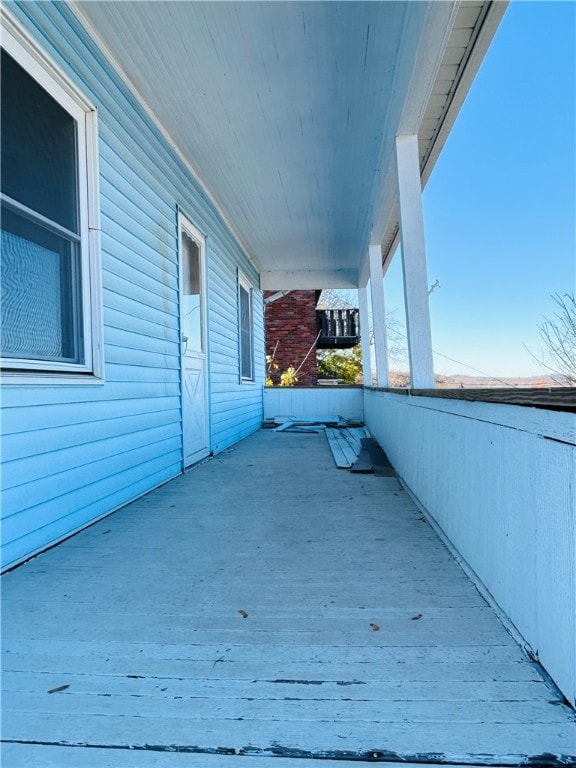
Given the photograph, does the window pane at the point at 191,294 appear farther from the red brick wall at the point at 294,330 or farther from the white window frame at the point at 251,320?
the red brick wall at the point at 294,330

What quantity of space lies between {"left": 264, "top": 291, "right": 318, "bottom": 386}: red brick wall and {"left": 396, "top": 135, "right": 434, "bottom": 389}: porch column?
10154 mm

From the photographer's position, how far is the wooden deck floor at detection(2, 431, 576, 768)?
1013 mm

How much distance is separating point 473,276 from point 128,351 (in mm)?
12797

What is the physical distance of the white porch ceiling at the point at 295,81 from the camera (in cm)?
258

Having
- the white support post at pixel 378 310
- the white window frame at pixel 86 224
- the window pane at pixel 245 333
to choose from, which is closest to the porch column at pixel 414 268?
the white window frame at pixel 86 224

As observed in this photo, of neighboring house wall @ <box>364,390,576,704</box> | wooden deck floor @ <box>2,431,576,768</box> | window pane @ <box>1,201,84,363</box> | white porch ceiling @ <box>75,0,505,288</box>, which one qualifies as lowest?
wooden deck floor @ <box>2,431,576,768</box>

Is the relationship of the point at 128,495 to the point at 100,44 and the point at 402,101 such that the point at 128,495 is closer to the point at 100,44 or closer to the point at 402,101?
the point at 100,44

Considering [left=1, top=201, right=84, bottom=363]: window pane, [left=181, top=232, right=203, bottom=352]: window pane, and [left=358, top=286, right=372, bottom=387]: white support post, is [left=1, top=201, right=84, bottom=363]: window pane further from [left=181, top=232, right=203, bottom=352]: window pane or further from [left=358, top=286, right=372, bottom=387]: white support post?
[left=358, top=286, right=372, bottom=387]: white support post

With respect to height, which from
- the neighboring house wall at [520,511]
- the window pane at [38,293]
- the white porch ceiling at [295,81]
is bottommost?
the neighboring house wall at [520,511]

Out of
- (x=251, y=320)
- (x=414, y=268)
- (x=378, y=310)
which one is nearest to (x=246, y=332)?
(x=251, y=320)

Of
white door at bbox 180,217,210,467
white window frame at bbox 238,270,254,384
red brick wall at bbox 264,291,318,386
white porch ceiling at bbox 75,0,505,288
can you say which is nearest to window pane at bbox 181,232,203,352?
white door at bbox 180,217,210,467

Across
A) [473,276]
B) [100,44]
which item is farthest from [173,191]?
[473,276]

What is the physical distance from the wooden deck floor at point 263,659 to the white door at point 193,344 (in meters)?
2.02

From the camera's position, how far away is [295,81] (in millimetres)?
3166
